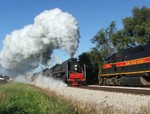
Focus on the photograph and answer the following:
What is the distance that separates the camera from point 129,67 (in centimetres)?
3231

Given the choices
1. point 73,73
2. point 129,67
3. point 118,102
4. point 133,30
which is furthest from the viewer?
point 133,30

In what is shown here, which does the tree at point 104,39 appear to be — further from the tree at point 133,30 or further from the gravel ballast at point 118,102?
the gravel ballast at point 118,102

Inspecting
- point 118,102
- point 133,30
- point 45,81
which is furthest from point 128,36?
point 118,102

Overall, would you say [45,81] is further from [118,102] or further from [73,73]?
[118,102]

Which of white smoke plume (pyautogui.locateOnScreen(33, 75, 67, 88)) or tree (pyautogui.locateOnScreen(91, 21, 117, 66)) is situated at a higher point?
tree (pyautogui.locateOnScreen(91, 21, 117, 66))

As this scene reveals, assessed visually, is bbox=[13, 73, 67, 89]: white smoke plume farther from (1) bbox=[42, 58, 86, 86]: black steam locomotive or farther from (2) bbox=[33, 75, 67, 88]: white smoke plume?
(1) bbox=[42, 58, 86, 86]: black steam locomotive

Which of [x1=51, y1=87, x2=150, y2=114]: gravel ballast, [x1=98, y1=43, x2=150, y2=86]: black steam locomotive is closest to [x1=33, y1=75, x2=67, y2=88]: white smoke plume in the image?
[x1=98, y1=43, x2=150, y2=86]: black steam locomotive

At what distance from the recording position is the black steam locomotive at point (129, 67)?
1151 inches

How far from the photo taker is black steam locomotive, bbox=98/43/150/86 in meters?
29.2

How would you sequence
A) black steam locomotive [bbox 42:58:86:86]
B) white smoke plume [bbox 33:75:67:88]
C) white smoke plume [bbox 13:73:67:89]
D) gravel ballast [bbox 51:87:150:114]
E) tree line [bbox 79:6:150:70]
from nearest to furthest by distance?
gravel ballast [bbox 51:87:150:114] → white smoke plume [bbox 13:73:67:89] → black steam locomotive [bbox 42:58:86:86] → white smoke plume [bbox 33:75:67:88] → tree line [bbox 79:6:150:70]

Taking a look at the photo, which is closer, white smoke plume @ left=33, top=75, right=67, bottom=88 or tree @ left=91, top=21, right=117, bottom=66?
white smoke plume @ left=33, top=75, right=67, bottom=88

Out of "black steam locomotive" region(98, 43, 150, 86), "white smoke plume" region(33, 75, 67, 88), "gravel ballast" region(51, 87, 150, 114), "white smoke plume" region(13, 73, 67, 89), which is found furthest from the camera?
"white smoke plume" region(33, 75, 67, 88)

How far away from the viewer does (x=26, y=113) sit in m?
9.48

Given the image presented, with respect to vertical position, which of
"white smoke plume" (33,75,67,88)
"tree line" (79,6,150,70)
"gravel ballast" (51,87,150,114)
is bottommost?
"gravel ballast" (51,87,150,114)
